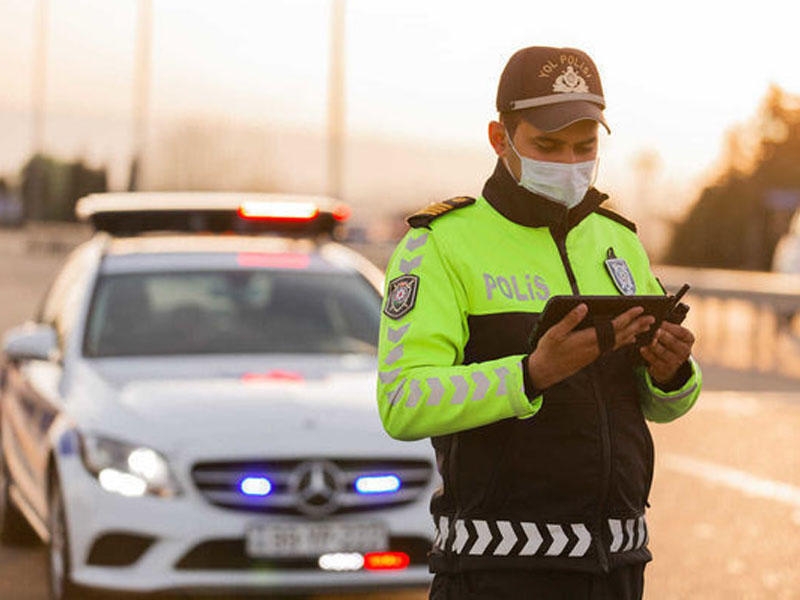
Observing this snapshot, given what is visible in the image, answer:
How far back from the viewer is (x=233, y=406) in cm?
775

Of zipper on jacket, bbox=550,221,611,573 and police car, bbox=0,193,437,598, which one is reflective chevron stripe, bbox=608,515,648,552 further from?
police car, bbox=0,193,437,598

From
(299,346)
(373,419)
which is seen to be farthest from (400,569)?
(299,346)

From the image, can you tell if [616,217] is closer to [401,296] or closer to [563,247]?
[563,247]

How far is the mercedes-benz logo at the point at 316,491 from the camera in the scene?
736 centimetres

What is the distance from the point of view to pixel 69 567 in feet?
24.7

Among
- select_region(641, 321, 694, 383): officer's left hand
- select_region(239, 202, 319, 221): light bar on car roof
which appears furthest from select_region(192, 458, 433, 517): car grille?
select_region(641, 321, 694, 383): officer's left hand

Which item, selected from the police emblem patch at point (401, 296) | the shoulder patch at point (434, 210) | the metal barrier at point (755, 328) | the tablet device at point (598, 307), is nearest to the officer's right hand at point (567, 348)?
the tablet device at point (598, 307)

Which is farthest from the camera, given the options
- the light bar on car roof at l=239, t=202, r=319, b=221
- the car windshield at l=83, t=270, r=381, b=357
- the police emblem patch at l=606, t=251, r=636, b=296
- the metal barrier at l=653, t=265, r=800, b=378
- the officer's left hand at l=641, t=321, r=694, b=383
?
the metal barrier at l=653, t=265, r=800, b=378

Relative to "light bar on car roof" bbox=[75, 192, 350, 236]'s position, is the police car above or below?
below

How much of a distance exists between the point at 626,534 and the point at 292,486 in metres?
3.60

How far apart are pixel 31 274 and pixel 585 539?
176 feet

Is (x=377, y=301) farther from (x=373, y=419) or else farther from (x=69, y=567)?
(x=69, y=567)

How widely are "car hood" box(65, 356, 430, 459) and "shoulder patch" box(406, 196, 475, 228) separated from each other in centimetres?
361

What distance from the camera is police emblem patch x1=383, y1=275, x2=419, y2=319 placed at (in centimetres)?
371
